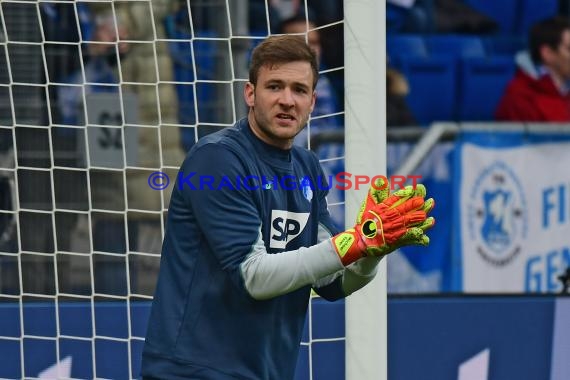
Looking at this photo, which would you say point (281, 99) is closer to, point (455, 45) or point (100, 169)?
point (100, 169)

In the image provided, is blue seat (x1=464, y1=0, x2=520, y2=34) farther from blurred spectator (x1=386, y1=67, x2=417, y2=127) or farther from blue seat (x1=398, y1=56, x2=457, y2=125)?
blurred spectator (x1=386, y1=67, x2=417, y2=127)

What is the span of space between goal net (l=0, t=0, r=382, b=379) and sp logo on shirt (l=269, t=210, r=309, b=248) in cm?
162

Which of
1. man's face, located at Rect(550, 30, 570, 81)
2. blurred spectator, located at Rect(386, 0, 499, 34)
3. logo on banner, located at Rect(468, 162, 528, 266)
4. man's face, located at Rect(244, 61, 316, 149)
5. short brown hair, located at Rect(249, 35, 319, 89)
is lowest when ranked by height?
logo on banner, located at Rect(468, 162, 528, 266)

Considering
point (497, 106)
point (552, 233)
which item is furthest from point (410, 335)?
point (497, 106)

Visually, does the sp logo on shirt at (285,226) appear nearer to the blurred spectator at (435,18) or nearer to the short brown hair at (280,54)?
the short brown hair at (280,54)

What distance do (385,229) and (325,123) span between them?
308 centimetres

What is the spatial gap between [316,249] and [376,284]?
3.30ft

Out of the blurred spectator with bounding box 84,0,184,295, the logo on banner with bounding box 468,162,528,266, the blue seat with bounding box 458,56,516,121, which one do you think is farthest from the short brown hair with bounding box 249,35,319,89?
the blue seat with bounding box 458,56,516,121

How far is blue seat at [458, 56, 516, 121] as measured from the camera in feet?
21.0

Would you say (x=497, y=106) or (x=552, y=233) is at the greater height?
(x=497, y=106)

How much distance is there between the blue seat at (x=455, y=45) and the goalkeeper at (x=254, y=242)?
374 cm

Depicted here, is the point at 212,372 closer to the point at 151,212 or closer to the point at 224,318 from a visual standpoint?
the point at 224,318

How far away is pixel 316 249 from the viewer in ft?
8.90

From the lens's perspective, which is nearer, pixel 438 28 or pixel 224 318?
pixel 224 318
